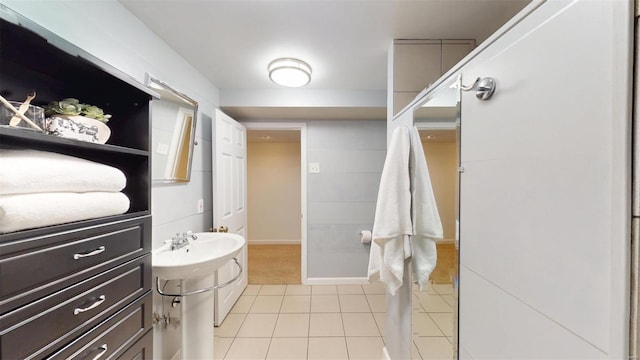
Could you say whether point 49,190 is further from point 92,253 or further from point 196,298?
point 196,298

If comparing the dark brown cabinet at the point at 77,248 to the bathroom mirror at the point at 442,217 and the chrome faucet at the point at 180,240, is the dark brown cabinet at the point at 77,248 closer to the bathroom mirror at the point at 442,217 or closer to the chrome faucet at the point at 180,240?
the chrome faucet at the point at 180,240

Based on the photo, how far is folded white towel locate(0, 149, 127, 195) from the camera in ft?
1.92

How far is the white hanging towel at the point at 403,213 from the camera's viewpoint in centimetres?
113

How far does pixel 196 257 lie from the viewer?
1576mm

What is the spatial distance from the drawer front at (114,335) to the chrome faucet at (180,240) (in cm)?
51

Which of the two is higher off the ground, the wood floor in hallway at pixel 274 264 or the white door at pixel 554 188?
the white door at pixel 554 188

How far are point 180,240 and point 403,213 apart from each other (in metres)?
1.46

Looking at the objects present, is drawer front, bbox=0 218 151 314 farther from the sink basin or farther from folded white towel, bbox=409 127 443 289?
folded white towel, bbox=409 127 443 289

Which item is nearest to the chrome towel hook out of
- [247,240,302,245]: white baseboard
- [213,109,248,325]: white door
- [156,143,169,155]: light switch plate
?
[156,143,169,155]: light switch plate

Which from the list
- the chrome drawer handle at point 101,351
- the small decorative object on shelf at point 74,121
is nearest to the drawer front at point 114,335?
the chrome drawer handle at point 101,351

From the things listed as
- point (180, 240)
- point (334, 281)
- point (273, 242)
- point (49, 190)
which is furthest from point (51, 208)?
point (273, 242)

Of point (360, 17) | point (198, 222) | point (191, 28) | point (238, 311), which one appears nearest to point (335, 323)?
point (238, 311)

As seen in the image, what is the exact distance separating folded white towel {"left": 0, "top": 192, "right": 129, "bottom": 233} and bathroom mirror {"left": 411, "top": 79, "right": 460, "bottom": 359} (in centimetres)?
132

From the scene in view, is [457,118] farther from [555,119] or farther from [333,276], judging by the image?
[333,276]
